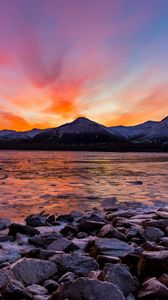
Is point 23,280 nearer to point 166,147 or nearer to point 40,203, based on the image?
point 40,203

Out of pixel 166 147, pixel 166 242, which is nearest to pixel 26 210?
pixel 166 242

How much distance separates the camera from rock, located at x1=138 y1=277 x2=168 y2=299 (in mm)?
5309

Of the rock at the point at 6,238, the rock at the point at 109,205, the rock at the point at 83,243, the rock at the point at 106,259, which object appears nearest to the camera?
the rock at the point at 106,259

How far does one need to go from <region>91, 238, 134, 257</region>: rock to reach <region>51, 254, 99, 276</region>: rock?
0.76 meters

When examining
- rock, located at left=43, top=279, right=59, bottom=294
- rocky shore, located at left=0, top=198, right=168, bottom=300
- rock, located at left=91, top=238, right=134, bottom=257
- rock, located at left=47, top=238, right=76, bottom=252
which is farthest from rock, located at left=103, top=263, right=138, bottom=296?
rock, located at left=47, top=238, right=76, bottom=252

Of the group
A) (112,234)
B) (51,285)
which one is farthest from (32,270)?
(112,234)

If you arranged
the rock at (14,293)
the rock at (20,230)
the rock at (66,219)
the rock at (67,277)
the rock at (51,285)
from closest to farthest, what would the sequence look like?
the rock at (14,293) < the rock at (51,285) < the rock at (67,277) < the rock at (20,230) < the rock at (66,219)

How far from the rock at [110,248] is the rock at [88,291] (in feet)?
7.17

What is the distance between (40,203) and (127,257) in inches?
399

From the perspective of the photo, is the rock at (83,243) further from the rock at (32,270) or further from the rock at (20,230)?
the rock at (32,270)

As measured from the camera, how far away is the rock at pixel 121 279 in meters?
5.79

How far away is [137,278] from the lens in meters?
6.40

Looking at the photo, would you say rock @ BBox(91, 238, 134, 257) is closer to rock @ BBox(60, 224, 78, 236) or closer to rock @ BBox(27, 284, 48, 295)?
rock @ BBox(27, 284, 48, 295)

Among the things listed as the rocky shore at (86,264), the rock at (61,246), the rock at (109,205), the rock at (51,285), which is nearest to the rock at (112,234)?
the rocky shore at (86,264)
